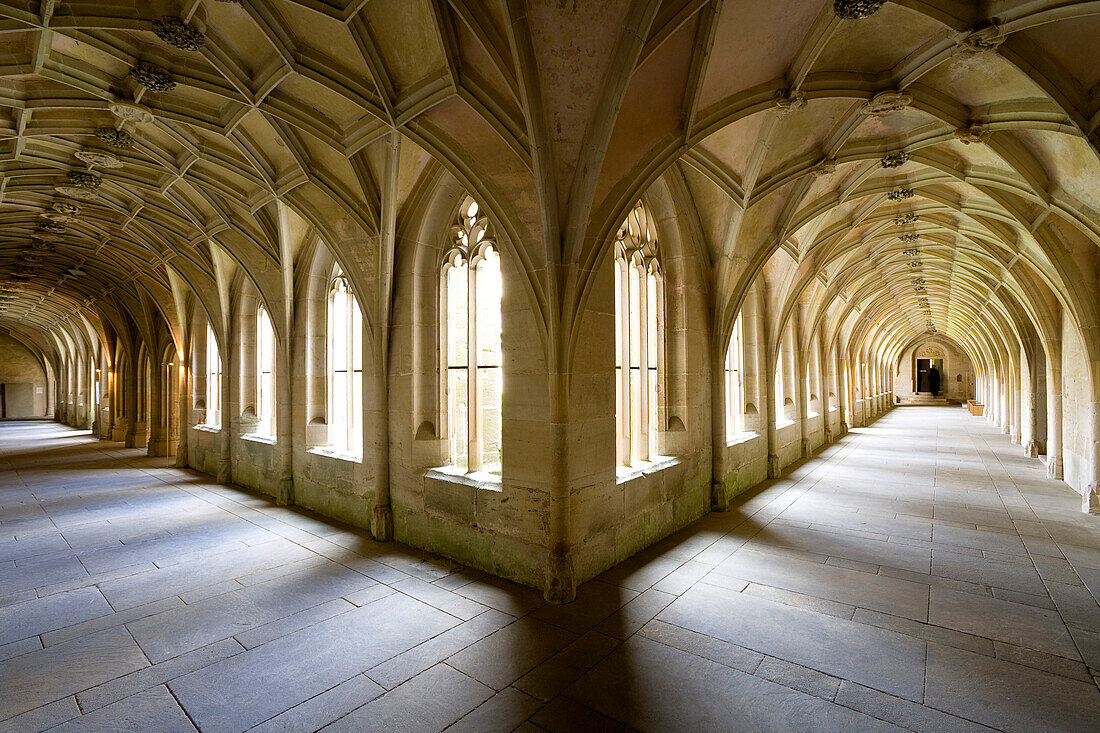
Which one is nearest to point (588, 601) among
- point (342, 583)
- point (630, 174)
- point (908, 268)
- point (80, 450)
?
point (342, 583)

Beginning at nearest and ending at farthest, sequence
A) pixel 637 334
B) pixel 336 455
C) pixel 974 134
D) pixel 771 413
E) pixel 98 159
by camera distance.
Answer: pixel 974 134 → pixel 637 334 → pixel 98 159 → pixel 336 455 → pixel 771 413

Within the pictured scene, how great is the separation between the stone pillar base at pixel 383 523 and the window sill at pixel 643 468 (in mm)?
2714

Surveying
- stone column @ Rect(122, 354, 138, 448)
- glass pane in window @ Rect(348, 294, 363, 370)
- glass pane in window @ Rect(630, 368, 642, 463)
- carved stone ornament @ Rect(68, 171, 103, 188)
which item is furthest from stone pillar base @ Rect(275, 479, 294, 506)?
stone column @ Rect(122, 354, 138, 448)

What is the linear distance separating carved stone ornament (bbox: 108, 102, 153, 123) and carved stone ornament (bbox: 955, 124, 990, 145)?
331 inches

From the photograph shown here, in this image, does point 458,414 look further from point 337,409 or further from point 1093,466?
point 1093,466

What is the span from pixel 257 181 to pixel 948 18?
7.18 metres

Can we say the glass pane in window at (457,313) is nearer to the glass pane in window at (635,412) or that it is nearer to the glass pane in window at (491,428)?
the glass pane in window at (491,428)

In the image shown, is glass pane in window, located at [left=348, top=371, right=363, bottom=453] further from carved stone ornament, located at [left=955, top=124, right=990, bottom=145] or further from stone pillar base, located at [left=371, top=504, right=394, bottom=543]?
carved stone ornament, located at [left=955, top=124, right=990, bottom=145]

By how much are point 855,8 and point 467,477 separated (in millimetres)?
5113

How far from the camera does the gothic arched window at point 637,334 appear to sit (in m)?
5.93

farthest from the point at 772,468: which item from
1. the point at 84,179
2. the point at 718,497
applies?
the point at 84,179

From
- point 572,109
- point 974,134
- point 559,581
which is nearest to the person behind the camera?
point 572,109

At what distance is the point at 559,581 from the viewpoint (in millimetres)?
4207

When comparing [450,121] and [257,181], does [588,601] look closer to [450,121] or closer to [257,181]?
[450,121]
